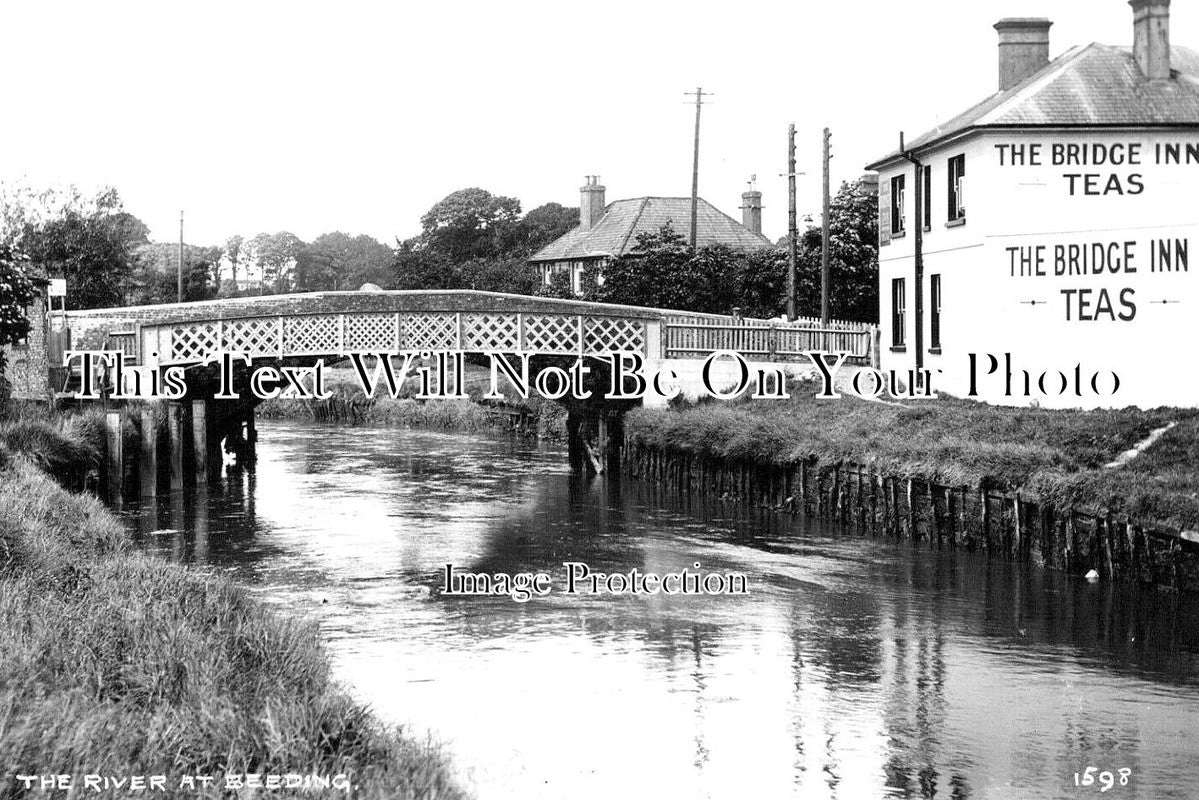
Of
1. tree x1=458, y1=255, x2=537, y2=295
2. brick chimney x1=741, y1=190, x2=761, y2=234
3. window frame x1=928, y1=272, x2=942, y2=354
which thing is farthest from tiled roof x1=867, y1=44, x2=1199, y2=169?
tree x1=458, y1=255, x2=537, y2=295

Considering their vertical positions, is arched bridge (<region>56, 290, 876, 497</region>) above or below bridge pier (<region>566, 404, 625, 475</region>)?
above

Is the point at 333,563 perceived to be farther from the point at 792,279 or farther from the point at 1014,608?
the point at 792,279

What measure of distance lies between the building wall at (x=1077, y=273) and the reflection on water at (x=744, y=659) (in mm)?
6439

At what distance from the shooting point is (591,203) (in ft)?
276

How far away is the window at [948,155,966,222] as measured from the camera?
1292 inches

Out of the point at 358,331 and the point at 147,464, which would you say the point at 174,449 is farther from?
the point at 358,331

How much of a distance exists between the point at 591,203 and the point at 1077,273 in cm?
5570

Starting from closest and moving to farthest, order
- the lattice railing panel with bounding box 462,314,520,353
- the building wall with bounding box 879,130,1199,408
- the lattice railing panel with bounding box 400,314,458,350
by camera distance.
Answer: the building wall with bounding box 879,130,1199,408, the lattice railing panel with bounding box 400,314,458,350, the lattice railing panel with bounding box 462,314,520,353

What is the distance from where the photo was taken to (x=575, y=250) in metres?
82.2

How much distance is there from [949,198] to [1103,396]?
6.23 meters

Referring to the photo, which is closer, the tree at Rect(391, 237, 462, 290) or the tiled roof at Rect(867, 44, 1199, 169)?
the tiled roof at Rect(867, 44, 1199, 169)

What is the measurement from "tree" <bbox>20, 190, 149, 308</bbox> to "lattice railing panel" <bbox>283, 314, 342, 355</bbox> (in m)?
29.1

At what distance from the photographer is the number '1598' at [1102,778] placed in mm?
12547

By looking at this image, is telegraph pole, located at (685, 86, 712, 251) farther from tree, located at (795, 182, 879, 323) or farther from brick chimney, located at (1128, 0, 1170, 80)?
brick chimney, located at (1128, 0, 1170, 80)
